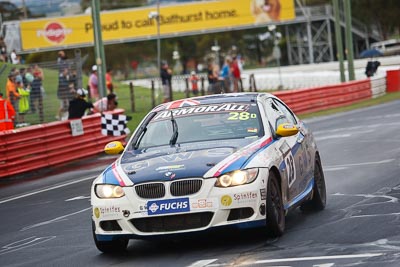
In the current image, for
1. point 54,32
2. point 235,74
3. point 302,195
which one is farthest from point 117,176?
point 54,32

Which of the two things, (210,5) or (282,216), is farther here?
(210,5)

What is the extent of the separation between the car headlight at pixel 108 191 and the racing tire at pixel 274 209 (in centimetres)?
134

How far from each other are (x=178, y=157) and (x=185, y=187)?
58 cm

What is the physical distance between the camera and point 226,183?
30.1 ft

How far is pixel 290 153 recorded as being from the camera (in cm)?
1060

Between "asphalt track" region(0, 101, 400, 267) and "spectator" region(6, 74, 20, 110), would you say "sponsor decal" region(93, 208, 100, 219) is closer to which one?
"asphalt track" region(0, 101, 400, 267)

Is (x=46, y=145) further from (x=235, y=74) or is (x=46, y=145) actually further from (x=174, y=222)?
(x=235, y=74)

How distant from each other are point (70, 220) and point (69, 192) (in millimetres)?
3878

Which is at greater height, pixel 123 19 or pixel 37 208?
pixel 123 19

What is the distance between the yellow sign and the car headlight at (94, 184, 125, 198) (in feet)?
230

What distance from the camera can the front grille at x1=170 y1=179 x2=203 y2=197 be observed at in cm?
918

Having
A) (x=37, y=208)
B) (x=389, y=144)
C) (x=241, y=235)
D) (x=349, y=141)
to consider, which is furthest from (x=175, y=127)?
(x=349, y=141)

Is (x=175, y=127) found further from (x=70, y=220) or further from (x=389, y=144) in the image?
(x=389, y=144)

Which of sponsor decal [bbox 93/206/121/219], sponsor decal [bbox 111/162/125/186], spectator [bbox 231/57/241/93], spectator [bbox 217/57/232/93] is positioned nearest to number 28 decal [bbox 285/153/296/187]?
sponsor decal [bbox 111/162/125/186]
